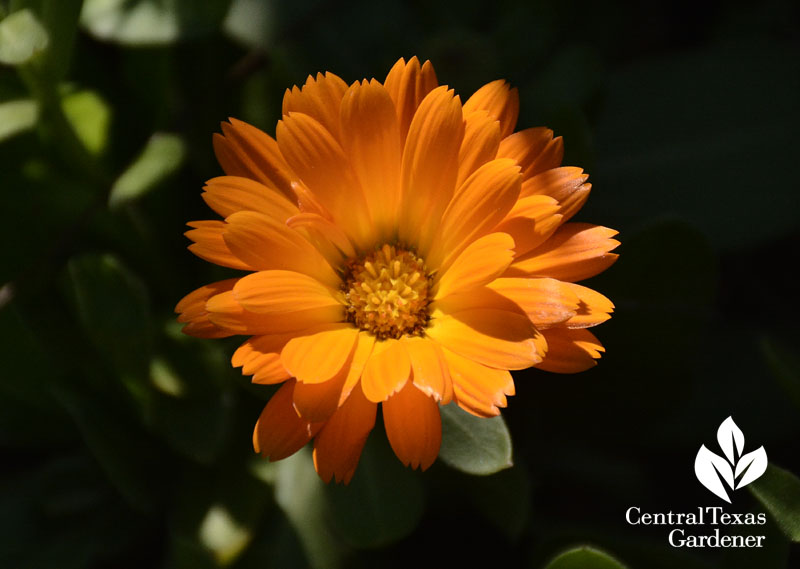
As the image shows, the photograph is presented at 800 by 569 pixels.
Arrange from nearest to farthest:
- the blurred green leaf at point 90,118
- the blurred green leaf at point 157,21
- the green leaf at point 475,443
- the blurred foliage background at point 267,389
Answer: the green leaf at point 475,443
the blurred foliage background at point 267,389
the blurred green leaf at point 157,21
the blurred green leaf at point 90,118

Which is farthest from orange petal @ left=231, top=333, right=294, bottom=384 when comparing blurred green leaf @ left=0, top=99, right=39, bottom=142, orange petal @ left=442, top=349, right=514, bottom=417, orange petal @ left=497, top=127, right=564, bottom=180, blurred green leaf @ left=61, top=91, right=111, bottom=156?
blurred green leaf @ left=61, top=91, right=111, bottom=156

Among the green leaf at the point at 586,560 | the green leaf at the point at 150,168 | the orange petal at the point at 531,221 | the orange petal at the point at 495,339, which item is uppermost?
the green leaf at the point at 150,168

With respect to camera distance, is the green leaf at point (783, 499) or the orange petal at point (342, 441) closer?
the orange petal at point (342, 441)

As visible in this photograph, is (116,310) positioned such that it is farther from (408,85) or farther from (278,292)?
(408,85)

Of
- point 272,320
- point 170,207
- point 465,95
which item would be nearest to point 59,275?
point 170,207

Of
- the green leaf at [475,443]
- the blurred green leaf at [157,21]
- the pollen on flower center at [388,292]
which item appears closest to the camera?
the green leaf at [475,443]

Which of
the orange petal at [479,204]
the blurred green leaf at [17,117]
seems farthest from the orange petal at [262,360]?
the blurred green leaf at [17,117]

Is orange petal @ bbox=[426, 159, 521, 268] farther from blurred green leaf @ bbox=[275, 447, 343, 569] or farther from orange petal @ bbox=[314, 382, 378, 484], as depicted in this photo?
blurred green leaf @ bbox=[275, 447, 343, 569]

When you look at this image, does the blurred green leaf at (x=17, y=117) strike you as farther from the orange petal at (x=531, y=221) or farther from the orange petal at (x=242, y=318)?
the orange petal at (x=531, y=221)
